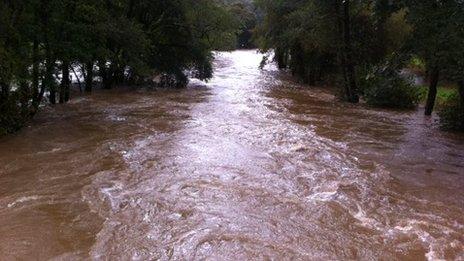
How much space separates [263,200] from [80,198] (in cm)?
297

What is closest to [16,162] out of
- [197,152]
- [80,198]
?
[80,198]

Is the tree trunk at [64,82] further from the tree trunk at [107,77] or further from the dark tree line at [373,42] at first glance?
the dark tree line at [373,42]

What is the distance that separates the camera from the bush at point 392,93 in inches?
768

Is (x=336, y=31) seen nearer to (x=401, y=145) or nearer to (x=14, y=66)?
(x=401, y=145)

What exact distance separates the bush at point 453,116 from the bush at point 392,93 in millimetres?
3949

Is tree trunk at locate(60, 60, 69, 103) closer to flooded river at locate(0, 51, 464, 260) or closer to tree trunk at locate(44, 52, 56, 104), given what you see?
tree trunk at locate(44, 52, 56, 104)

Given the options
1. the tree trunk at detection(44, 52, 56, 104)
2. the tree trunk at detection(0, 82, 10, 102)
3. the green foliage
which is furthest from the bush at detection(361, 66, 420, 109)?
the tree trunk at detection(0, 82, 10, 102)

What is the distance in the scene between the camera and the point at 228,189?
334 inches

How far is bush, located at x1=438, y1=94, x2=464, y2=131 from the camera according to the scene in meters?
14.8

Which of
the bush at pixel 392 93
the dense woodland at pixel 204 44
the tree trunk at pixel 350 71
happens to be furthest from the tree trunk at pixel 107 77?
the bush at pixel 392 93

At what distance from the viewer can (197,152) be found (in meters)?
11.0

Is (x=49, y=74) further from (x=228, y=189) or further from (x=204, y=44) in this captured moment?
(x=204, y=44)

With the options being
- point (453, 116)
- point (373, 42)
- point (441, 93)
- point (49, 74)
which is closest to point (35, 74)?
point (49, 74)

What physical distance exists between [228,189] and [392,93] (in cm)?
1309
